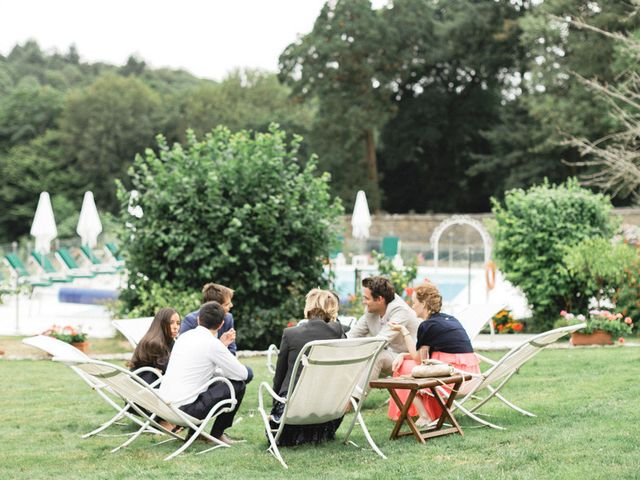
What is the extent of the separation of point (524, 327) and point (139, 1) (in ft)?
115

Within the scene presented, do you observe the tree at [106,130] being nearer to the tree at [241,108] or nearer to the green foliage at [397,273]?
the tree at [241,108]

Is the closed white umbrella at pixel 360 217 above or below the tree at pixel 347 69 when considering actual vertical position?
below

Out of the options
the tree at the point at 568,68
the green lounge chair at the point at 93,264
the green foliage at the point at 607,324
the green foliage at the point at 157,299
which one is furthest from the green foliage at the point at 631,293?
the tree at the point at 568,68

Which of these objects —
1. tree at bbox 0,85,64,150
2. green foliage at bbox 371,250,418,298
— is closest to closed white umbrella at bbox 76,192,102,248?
green foliage at bbox 371,250,418,298

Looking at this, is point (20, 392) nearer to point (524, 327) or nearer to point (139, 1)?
point (524, 327)

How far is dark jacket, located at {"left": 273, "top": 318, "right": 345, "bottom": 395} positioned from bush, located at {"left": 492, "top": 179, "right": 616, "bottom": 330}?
25.7ft

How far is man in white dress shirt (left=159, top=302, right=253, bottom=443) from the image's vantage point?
5727mm

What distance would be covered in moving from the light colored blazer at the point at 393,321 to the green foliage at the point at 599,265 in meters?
6.22

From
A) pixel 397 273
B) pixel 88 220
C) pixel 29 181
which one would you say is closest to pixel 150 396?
pixel 397 273

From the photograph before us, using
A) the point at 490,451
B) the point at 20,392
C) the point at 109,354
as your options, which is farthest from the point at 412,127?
the point at 490,451

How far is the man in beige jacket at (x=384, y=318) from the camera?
657cm

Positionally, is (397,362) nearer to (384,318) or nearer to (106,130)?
(384,318)

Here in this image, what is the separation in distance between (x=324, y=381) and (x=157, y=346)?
1601 mm

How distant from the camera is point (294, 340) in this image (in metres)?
5.65
